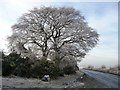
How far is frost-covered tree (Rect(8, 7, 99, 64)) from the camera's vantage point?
2031 inches

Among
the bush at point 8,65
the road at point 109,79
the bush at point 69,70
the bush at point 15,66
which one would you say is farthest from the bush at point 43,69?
the bush at point 69,70

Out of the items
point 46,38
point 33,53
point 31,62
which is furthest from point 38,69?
point 46,38

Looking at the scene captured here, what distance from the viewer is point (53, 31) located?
173ft

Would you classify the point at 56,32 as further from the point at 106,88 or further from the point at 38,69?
the point at 106,88

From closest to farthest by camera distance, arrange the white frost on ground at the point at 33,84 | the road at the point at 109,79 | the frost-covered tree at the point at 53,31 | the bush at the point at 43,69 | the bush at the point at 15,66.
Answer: the road at the point at 109,79, the white frost on ground at the point at 33,84, the bush at the point at 43,69, the bush at the point at 15,66, the frost-covered tree at the point at 53,31

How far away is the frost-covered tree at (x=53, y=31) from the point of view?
51.6 metres

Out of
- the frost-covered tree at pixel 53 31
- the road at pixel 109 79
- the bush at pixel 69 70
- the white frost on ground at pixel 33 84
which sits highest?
the frost-covered tree at pixel 53 31

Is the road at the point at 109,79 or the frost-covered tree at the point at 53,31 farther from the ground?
the frost-covered tree at the point at 53,31

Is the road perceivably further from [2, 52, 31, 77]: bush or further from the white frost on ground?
[2, 52, 31, 77]: bush

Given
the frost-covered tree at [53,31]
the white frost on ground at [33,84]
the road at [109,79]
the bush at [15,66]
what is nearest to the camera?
the road at [109,79]

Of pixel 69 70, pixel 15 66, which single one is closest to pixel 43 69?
pixel 15 66

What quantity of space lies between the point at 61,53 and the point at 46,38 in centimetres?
438

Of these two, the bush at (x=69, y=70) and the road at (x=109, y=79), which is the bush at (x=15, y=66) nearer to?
the road at (x=109, y=79)

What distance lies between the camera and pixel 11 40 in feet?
174
